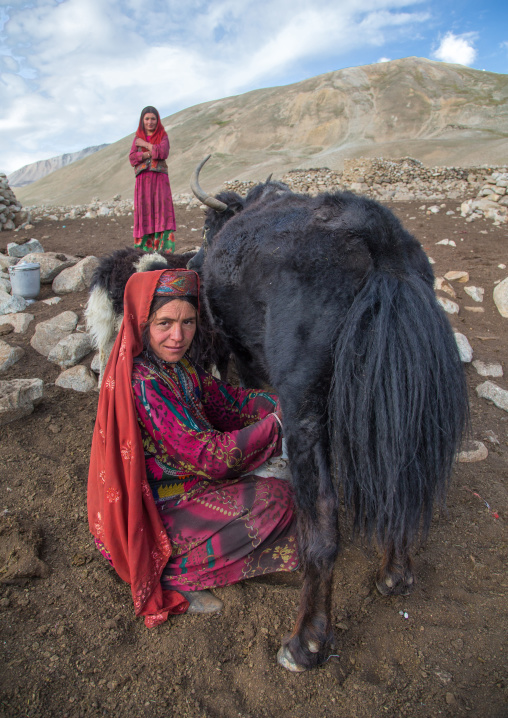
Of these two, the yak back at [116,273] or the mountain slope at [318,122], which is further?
the mountain slope at [318,122]

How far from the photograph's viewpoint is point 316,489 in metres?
1.35

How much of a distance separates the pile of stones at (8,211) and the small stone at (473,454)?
8354 millimetres

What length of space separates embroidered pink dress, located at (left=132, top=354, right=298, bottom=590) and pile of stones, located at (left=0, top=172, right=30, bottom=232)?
7800 mm

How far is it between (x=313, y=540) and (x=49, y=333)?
2631 millimetres

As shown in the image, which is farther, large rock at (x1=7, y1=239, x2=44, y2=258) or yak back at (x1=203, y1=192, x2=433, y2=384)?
large rock at (x1=7, y1=239, x2=44, y2=258)

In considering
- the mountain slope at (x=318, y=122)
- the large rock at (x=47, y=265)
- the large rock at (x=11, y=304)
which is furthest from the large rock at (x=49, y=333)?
the mountain slope at (x=318, y=122)

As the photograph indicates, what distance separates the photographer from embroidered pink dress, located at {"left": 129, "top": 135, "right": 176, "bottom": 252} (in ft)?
16.1

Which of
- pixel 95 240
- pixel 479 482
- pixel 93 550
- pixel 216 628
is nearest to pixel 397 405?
pixel 216 628

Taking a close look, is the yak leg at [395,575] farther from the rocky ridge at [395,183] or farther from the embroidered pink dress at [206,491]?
the rocky ridge at [395,183]

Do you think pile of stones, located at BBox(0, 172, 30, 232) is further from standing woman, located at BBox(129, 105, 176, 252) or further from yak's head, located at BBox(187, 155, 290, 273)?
yak's head, located at BBox(187, 155, 290, 273)

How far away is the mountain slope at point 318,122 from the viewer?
78.1 ft

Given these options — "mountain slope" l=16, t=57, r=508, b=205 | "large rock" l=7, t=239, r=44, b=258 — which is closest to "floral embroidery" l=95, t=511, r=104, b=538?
"large rock" l=7, t=239, r=44, b=258

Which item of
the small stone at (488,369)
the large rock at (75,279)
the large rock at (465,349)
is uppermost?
the large rock at (75,279)

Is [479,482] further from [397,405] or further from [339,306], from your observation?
[339,306]
